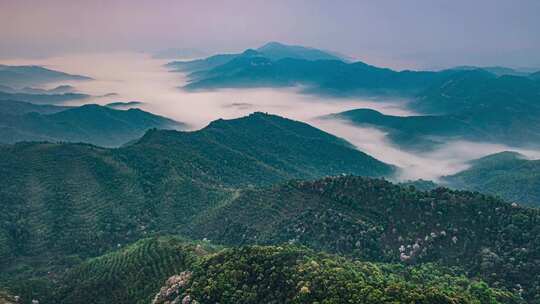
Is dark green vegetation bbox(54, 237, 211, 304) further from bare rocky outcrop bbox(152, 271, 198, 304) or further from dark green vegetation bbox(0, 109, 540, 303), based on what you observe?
bare rocky outcrop bbox(152, 271, 198, 304)

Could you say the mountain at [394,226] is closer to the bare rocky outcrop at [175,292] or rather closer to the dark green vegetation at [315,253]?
the dark green vegetation at [315,253]

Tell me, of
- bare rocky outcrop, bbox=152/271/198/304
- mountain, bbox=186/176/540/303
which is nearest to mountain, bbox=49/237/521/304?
bare rocky outcrop, bbox=152/271/198/304

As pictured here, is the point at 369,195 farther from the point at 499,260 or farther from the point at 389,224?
the point at 499,260

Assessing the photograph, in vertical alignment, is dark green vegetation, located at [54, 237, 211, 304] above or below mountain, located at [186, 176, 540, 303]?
below

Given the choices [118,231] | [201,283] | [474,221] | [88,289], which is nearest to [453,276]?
[474,221]

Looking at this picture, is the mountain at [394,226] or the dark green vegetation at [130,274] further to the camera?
the mountain at [394,226]

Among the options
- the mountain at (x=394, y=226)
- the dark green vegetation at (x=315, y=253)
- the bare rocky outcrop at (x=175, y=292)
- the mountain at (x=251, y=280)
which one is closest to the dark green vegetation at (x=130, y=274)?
the mountain at (x=251, y=280)
